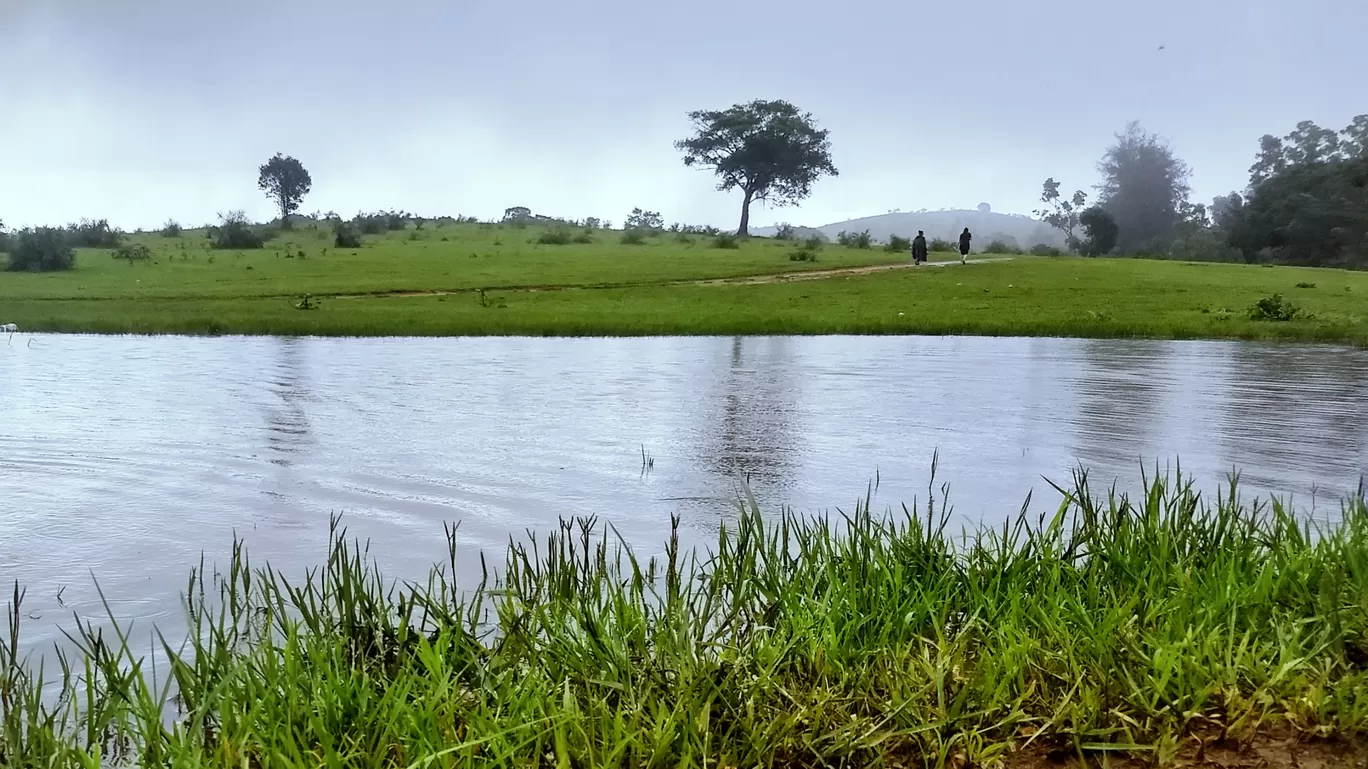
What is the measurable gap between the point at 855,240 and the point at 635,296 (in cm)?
2363

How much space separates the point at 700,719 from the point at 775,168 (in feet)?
209

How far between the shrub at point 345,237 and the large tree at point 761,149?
93.1 feet

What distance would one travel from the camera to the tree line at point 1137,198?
35.3 m

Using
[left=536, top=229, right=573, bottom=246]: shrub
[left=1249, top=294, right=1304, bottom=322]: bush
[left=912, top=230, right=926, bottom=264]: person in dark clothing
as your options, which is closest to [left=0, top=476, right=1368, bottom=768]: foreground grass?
[left=1249, top=294, right=1304, bottom=322]: bush

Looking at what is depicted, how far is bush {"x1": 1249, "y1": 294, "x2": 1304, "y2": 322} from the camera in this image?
1933cm

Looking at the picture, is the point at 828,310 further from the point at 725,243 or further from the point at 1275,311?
the point at 725,243

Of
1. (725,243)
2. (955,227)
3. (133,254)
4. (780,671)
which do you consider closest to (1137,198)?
(955,227)

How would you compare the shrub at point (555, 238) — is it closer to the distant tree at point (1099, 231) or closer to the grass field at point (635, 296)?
the grass field at point (635, 296)

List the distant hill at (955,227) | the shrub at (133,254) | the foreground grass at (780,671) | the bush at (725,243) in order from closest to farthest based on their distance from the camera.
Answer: the foreground grass at (780,671) < the shrub at (133,254) < the bush at (725,243) < the distant hill at (955,227)

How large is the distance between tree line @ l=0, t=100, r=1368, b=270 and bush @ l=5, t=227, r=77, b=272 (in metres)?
0.03

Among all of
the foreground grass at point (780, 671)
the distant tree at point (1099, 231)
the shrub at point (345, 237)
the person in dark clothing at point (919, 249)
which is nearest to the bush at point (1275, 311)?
the person in dark clothing at point (919, 249)

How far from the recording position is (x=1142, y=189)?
69.5 m

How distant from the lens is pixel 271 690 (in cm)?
232

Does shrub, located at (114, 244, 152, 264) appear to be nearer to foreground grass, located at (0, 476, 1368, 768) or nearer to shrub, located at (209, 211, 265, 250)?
shrub, located at (209, 211, 265, 250)
